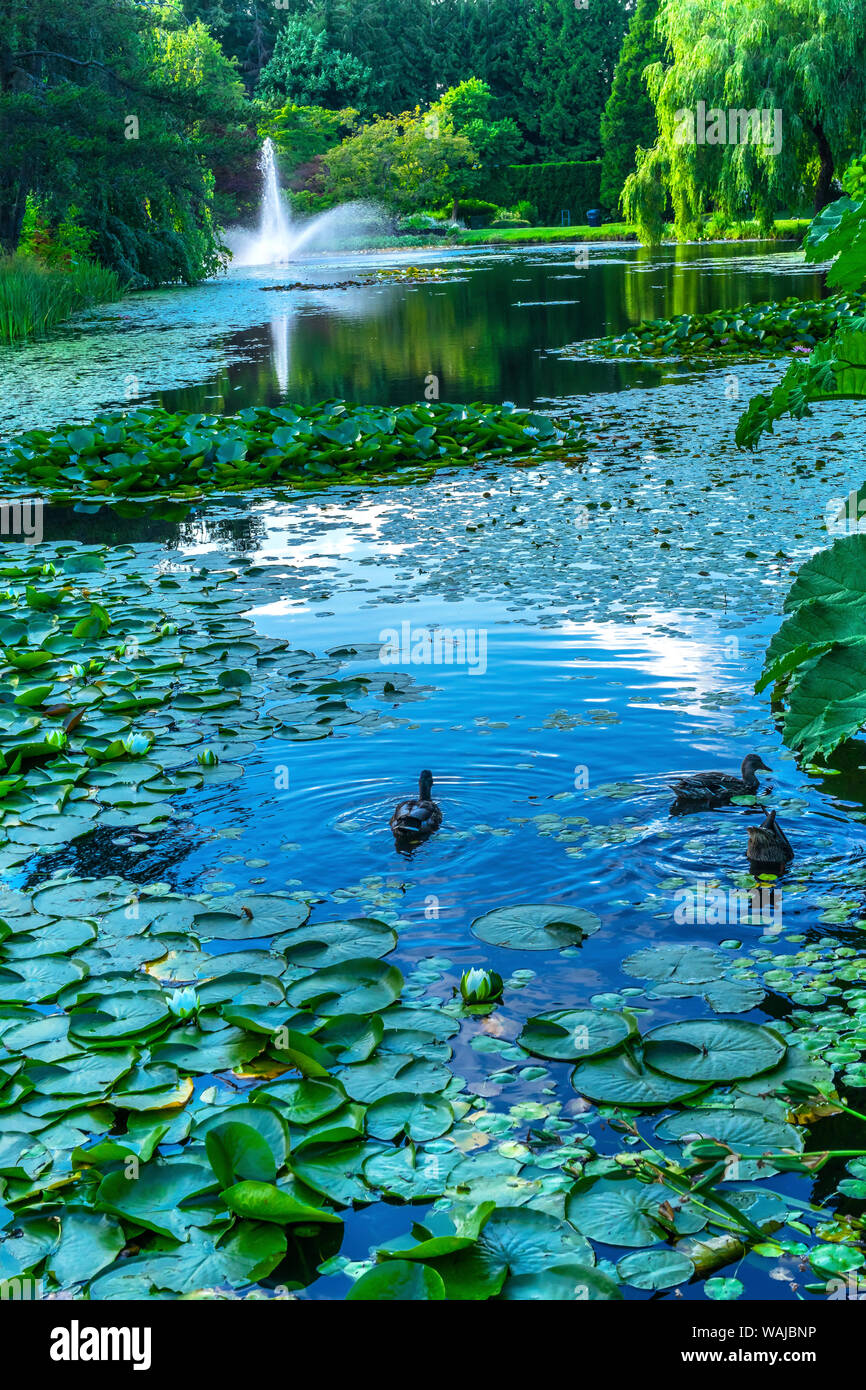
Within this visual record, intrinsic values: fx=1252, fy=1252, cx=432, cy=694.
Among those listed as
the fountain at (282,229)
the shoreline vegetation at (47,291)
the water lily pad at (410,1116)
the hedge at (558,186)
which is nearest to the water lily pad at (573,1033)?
the water lily pad at (410,1116)

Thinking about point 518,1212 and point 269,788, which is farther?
point 269,788

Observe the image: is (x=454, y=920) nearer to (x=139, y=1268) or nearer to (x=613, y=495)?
(x=139, y=1268)

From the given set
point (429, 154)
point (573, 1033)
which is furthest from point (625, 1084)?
point (429, 154)

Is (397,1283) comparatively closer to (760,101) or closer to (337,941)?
(337,941)

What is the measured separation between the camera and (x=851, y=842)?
332 centimetres

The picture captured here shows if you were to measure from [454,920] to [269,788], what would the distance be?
1004 mm

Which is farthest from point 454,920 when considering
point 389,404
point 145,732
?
point 389,404

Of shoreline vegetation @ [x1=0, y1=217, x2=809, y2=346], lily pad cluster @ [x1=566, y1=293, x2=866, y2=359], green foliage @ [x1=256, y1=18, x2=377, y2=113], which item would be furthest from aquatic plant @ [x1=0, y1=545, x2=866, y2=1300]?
green foliage @ [x1=256, y1=18, x2=377, y2=113]

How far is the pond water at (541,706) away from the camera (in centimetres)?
295

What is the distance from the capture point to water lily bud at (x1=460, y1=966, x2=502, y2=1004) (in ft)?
8.80

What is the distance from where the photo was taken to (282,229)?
4797cm

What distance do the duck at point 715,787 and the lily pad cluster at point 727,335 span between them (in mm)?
10525

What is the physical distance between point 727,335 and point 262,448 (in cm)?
693

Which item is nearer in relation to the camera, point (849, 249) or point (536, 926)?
point (536, 926)
